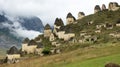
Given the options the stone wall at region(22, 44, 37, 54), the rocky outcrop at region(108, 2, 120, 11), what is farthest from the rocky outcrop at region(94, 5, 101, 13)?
the stone wall at region(22, 44, 37, 54)

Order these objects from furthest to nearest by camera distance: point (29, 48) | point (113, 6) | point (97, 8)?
1. point (97, 8)
2. point (113, 6)
3. point (29, 48)

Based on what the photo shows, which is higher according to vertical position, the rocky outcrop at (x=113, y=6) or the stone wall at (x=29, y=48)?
the rocky outcrop at (x=113, y=6)

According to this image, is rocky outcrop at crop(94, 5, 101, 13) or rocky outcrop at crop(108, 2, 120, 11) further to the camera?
rocky outcrop at crop(94, 5, 101, 13)

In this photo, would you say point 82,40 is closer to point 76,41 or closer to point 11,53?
point 76,41

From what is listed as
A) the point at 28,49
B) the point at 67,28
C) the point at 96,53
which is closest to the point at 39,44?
the point at 28,49

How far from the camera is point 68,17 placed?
176625 millimetres

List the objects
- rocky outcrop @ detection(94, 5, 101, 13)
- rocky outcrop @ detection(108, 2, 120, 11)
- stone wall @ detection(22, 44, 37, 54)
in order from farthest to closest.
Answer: rocky outcrop @ detection(94, 5, 101, 13) → rocky outcrop @ detection(108, 2, 120, 11) → stone wall @ detection(22, 44, 37, 54)

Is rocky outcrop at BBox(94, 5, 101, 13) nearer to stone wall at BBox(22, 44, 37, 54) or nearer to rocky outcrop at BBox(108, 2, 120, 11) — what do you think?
rocky outcrop at BBox(108, 2, 120, 11)

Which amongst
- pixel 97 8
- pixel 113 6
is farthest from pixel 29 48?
pixel 97 8

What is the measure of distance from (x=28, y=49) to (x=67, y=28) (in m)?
20.3

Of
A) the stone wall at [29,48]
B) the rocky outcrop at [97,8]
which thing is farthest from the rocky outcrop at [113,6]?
the stone wall at [29,48]

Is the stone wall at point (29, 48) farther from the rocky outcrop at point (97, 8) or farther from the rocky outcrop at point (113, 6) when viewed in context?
the rocky outcrop at point (97, 8)

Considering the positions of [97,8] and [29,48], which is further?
[97,8]

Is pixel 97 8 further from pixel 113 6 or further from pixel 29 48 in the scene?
pixel 29 48
